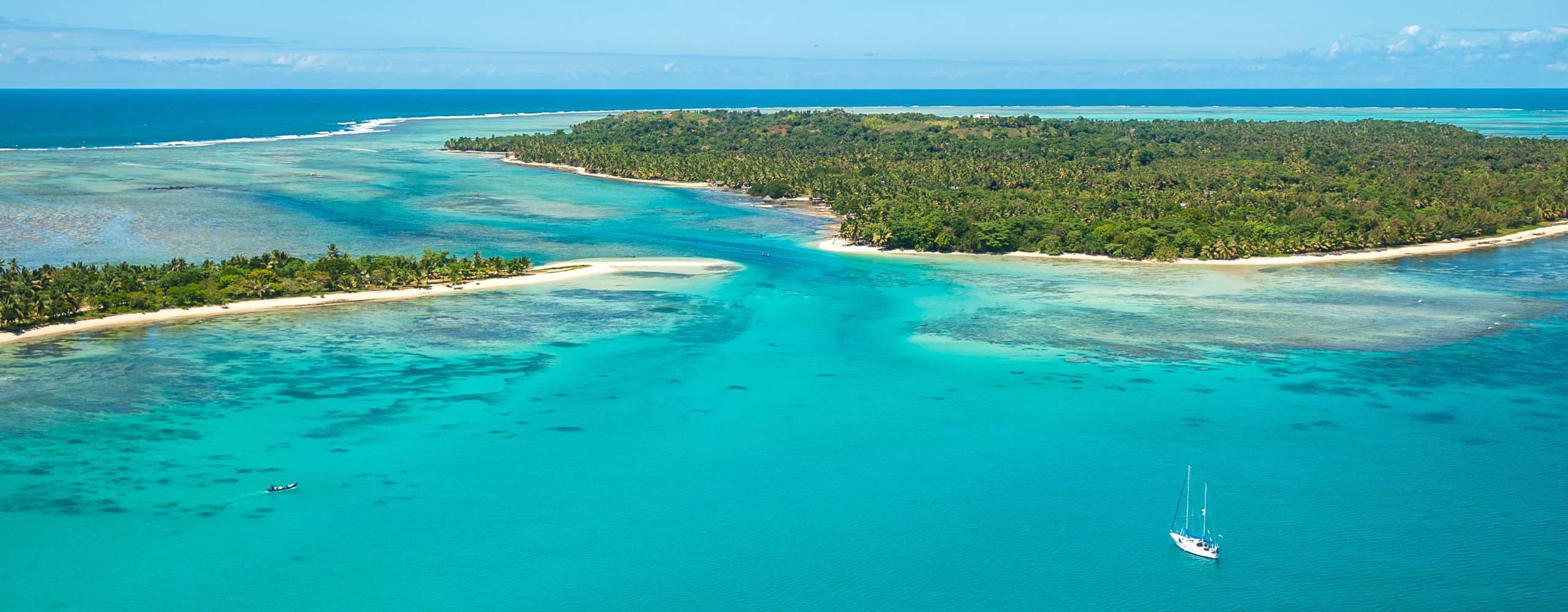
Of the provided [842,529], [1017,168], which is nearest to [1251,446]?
[842,529]

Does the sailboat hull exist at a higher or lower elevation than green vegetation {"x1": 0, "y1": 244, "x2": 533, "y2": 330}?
lower

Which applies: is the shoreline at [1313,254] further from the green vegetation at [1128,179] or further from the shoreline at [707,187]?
the shoreline at [707,187]

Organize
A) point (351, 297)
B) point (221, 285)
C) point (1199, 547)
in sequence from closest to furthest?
1. point (1199, 547)
2. point (221, 285)
3. point (351, 297)

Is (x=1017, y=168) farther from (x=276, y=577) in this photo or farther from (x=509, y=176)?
(x=276, y=577)

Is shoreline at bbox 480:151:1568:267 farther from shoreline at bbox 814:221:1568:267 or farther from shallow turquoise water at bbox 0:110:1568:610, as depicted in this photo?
shallow turquoise water at bbox 0:110:1568:610

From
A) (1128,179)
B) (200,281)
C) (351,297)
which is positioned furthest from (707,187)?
(200,281)

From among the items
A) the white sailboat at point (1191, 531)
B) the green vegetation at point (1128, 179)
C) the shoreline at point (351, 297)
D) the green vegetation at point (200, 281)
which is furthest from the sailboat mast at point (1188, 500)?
the green vegetation at point (200, 281)

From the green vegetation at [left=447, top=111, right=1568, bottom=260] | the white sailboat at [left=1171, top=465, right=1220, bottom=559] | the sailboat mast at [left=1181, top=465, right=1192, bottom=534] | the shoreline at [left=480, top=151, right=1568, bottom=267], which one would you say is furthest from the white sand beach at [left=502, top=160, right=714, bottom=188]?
the white sailboat at [left=1171, top=465, right=1220, bottom=559]

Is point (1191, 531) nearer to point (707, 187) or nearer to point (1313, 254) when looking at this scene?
point (1313, 254)
